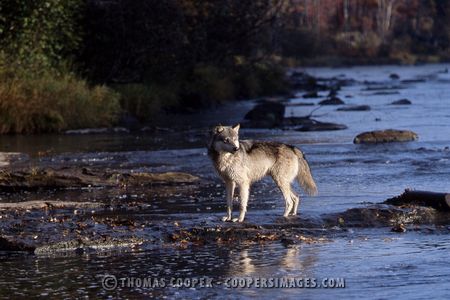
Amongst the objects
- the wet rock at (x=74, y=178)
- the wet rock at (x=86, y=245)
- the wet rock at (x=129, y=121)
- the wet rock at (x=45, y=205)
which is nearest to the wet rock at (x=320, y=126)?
the wet rock at (x=129, y=121)

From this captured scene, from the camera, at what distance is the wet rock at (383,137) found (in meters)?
25.1

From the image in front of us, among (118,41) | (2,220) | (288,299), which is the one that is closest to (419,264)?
(288,299)

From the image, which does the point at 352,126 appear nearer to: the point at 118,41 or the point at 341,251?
the point at 118,41

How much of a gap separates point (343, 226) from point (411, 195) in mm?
1419

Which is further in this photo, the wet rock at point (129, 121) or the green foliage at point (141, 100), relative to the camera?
the green foliage at point (141, 100)

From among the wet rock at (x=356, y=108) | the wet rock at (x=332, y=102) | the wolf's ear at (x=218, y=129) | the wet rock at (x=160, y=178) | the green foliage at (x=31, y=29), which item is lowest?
the wet rock at (x=356, y=108)

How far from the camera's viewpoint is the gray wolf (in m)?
12.6

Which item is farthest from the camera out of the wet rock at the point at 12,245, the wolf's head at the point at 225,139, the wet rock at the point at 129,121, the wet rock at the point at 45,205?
the wet rock at the point at 129,121

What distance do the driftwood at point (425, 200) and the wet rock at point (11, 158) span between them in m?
8.95

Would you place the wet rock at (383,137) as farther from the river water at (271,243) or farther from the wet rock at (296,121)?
the wet rock at (296,121)

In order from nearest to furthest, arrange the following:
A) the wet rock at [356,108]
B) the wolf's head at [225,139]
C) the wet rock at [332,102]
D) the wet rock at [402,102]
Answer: the wolf's head at [225,139]
the wet rock at [356,108]
the wet rock at [402,102]
the wet rock at [332,102]

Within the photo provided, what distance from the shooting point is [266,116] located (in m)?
32.0

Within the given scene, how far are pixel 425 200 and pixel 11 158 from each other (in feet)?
A: 33.5

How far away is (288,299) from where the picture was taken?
378 inches
